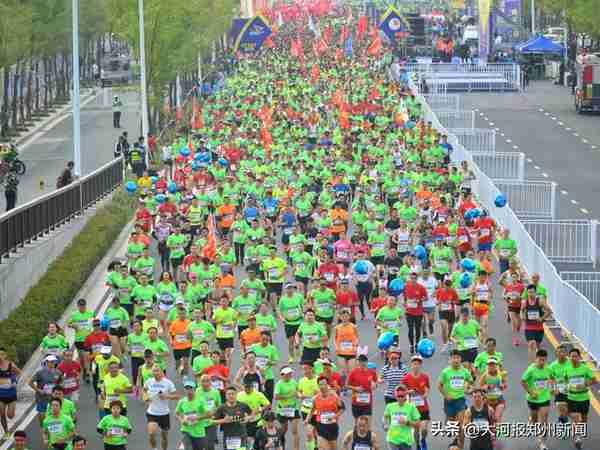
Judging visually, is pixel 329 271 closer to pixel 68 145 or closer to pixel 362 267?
pixel 362 267

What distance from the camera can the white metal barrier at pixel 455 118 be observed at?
190 feet

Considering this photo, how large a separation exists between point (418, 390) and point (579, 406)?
81.1 inches

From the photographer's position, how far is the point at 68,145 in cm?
6606

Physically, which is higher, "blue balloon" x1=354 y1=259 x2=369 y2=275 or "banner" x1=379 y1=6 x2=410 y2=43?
"banner" x1=379 y1=6 x2=410 y2=43

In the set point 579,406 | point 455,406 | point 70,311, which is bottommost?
point 70,311

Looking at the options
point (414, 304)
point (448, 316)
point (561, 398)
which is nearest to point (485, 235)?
point (448, 316)

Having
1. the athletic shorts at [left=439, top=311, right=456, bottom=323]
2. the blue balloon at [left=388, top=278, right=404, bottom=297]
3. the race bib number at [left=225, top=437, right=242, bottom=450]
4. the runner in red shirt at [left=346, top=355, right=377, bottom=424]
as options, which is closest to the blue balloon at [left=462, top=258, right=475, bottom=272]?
the athletic shorts at [left=439, top=311, right=456, bottom=323]

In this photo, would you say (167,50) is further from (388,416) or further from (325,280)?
(388,416)

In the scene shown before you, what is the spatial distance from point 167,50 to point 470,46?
4223 cm

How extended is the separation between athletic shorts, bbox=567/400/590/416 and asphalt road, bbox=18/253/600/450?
0.36 meters

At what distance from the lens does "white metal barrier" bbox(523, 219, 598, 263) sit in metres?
32.9

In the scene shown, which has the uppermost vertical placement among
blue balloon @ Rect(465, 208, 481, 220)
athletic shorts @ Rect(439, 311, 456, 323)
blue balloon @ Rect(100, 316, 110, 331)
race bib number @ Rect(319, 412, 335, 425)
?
blue balloon @ Rect(465, 208, 481, 220)

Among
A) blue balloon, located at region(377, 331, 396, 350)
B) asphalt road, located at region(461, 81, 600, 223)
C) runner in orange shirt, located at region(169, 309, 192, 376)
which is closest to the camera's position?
blue balloon, located at region(377, 331, 396, 350)

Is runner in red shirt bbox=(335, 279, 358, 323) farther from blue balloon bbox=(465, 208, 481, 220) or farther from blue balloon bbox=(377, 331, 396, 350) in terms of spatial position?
blue balloon bbox=(465, 208, 481, 220)
